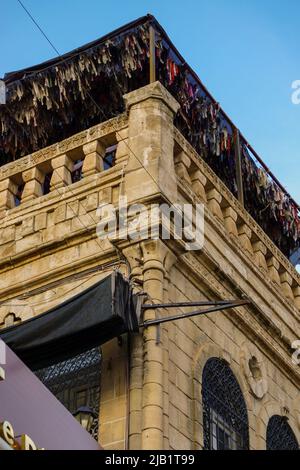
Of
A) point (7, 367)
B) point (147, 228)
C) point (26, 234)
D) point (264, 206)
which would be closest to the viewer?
point (7, 367)

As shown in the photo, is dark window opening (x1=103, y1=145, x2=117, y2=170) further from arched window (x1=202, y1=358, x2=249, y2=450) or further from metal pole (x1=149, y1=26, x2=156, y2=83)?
arched window (x1=202, y1=358, x2=249, y2=450)

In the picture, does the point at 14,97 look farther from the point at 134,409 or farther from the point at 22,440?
the point at 22,440

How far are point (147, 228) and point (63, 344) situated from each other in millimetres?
2443

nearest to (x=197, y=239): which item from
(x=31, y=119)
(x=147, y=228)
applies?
(x=147, y=228)

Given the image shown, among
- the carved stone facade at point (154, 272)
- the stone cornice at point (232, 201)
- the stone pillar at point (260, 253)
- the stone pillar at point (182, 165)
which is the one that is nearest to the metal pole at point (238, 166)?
the stone cornice at point (232, 201)

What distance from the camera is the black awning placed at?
1554 cm

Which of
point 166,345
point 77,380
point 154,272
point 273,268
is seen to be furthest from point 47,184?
point 166,345

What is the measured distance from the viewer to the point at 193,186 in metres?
19.7

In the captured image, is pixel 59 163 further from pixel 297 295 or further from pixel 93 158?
pixel 297 295

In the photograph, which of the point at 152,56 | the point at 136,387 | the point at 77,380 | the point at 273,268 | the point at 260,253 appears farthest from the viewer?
the point at 273,268

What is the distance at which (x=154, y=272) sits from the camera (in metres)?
16.6

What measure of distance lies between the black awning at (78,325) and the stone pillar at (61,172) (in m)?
3.73

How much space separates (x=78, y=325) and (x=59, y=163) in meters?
4.94

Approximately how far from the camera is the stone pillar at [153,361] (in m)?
14.8
